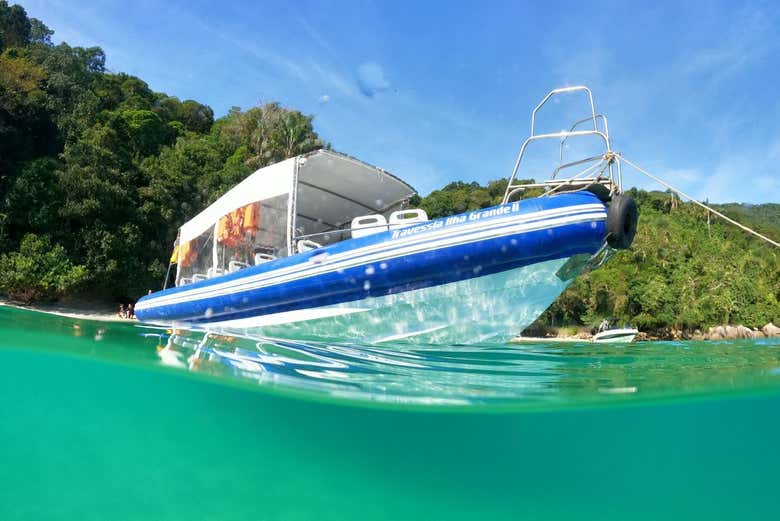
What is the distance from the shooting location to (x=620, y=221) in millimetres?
4848

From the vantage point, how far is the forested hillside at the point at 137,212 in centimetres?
1892

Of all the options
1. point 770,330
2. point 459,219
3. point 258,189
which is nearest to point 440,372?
point 459,219

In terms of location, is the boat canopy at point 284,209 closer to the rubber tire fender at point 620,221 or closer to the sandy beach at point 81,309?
the rubber tire fender at point 620,221

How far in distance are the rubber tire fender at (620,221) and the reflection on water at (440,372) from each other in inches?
60.3

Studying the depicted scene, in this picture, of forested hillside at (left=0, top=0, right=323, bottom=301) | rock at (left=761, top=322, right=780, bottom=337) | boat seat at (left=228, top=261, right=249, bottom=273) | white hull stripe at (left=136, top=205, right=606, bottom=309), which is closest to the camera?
white hull stripe at (left=136, top=205, right=606, bottom=309)

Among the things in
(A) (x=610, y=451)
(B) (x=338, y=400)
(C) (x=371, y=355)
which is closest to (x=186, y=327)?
(C) (x=371, y=355)

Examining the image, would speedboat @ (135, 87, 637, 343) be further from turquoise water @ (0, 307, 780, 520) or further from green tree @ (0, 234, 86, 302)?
green tree @ (0, 234, 86, 302)

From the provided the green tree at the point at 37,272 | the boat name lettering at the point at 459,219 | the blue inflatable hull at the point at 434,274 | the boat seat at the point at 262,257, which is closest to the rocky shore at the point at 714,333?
the boat seat at the point at 262,257

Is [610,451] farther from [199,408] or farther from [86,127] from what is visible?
[86,127]

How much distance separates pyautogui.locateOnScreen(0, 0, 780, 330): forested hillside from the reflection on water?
15.0 m

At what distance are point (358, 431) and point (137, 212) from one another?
748 inches

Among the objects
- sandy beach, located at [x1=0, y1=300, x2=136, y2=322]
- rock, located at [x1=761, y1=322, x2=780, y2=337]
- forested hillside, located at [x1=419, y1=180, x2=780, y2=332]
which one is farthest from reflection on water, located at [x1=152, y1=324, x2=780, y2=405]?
rock, located at [x1=761, y1=322, x2=780, y2=337]

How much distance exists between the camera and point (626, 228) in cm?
493

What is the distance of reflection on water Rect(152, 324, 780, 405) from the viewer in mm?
4742
